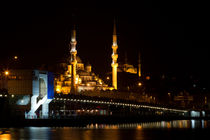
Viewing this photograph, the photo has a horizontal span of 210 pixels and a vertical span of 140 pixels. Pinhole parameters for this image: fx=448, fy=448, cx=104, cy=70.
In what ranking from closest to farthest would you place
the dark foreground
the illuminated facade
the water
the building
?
the water
the dark foreground
the building
the illuminated facade

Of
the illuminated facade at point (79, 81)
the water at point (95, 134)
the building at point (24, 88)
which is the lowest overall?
the water at point (95, 134)

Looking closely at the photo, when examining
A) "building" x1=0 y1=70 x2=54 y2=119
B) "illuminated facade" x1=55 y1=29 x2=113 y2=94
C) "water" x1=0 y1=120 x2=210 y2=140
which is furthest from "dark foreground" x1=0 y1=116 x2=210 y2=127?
"illuminated facade" x1=55 y1=29 x2=113 y2=94

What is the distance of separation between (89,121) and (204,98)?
81978 mm

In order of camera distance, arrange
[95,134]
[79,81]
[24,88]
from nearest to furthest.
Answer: [95,134] → [24,88] → [79,81]

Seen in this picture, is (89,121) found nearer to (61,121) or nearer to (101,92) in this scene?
(61,121)

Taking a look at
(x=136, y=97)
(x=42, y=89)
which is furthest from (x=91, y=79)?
(x=42, y=89)

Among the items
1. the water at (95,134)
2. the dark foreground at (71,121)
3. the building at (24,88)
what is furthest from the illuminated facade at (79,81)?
the water at (95,134)

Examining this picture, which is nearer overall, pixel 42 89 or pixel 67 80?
pixel 42 89

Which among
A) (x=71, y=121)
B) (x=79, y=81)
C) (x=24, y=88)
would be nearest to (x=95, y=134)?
(x=71, y=121)

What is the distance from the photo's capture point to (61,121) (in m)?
62.9

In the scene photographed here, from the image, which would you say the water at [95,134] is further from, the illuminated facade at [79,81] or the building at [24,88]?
the illuminated facade at [79,81]

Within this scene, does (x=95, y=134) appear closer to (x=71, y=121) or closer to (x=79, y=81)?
(x=71, y=121)

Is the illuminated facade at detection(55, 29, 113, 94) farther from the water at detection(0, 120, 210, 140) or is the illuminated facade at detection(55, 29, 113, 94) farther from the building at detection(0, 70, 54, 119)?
the water at detection(0, 120, 210, 140)

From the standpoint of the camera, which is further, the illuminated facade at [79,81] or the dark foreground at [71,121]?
the illuminated facade at [79,81]
